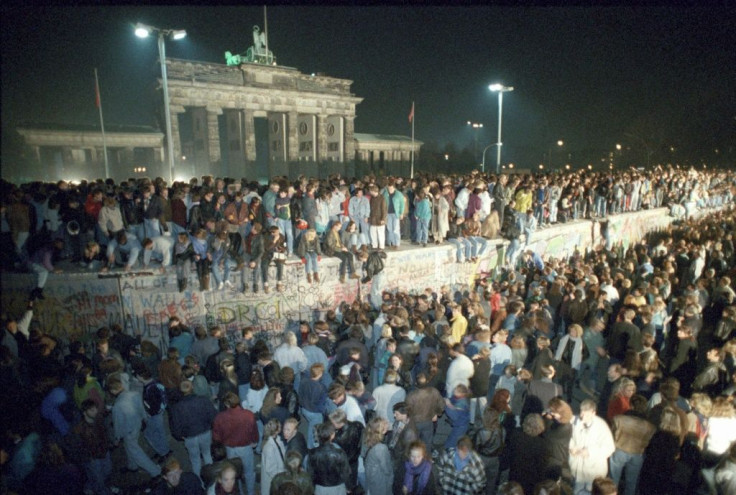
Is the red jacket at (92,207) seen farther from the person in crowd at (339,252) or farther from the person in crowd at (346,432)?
the person in crowd at (346,432)

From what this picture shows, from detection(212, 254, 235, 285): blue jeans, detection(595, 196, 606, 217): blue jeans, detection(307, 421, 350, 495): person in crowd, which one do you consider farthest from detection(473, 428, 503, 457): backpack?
detection(595, 196, 606, 217): blue jeans

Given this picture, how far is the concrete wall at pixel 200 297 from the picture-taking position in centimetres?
998

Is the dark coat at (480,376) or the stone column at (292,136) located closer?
the dark coat at (480,376)

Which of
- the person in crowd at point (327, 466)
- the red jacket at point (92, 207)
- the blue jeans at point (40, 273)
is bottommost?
the person in crowd at point (327, 466)

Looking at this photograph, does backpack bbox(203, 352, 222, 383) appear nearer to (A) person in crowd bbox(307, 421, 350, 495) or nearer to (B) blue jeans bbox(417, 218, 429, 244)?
(A) person in crowd bbox(307, 421, 350, 495)

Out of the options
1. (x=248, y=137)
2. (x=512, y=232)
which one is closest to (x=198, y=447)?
(x=512, y=232)

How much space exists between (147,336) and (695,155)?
62765mm

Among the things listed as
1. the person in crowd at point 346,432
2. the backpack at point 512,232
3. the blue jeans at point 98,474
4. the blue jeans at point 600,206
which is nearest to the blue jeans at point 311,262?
the person in crowd at point 346,432

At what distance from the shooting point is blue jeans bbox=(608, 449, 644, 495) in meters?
5.62

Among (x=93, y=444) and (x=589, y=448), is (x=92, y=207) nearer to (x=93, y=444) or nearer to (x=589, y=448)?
(x=93, y=444)

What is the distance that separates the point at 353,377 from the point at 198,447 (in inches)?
99.7

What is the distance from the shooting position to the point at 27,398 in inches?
239

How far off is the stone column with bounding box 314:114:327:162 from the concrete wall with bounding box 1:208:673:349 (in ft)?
120

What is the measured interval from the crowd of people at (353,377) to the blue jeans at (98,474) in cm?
3
